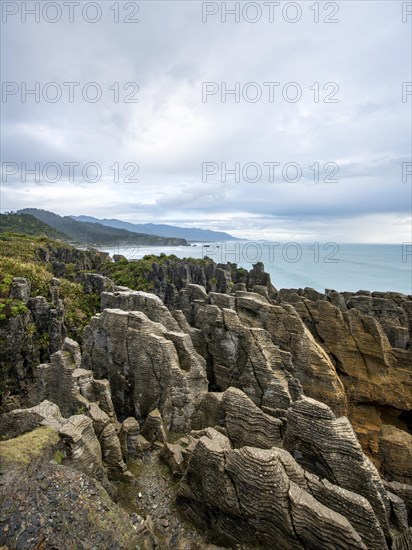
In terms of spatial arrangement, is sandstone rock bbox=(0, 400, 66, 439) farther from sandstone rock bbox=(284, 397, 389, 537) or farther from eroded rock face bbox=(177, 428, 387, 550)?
sandstone rock bbox=(284, 397, 389, 537)

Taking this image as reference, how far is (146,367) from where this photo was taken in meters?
15.9

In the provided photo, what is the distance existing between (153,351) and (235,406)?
17.4ft

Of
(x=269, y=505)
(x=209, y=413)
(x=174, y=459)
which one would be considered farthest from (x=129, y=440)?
(x=269, y=505)

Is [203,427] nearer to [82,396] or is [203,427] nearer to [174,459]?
[174,459]

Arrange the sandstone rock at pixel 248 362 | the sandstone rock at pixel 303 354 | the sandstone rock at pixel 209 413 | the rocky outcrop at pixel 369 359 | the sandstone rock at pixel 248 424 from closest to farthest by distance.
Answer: the sandstone rock at pixel 248 424 < the sandstone rock at pixel 209 413 < the sandstone rock at pixel 248 362 < the sandstone rock at pixel 303 354 < the rocky outcrop at pixel 369 359

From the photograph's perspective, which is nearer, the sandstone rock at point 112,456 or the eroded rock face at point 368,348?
the sandstone rock at point 112,456

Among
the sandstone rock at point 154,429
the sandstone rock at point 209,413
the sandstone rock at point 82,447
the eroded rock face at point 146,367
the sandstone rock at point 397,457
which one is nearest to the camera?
the sandstone rock at point 82,447

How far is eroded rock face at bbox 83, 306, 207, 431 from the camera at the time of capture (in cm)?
1488

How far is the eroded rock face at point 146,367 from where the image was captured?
14883 millimetres

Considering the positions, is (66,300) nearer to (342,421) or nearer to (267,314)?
(267,314)

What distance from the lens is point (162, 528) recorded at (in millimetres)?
10141

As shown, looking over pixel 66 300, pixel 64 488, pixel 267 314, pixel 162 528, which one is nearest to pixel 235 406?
pixel 162 528

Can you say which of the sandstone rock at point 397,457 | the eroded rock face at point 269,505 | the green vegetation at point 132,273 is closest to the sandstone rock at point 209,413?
the eroded rock face at point 269,505

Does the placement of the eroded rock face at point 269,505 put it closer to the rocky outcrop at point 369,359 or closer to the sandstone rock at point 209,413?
the sandstone rock at point 209,413
